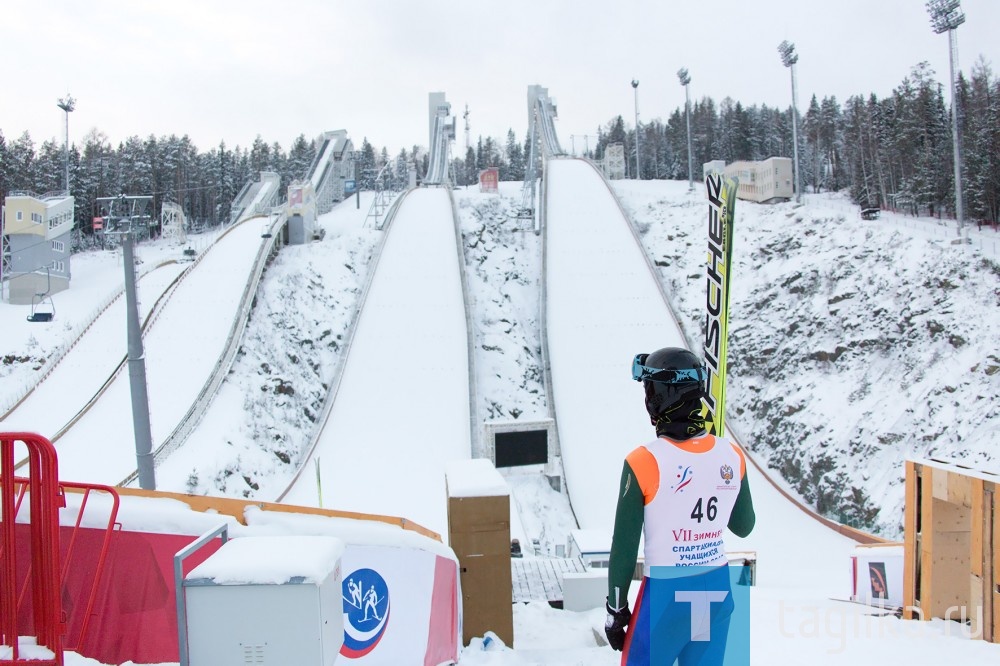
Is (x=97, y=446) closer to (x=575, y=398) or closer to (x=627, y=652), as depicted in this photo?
(x=575, y=398)

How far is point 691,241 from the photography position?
25172 millimetres

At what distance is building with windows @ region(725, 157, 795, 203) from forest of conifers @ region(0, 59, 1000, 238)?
11539 mm

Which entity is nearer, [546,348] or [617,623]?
[617,623]

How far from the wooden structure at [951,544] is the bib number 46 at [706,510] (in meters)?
3.26

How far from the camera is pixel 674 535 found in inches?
102

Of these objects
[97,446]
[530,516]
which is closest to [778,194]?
[530,516]

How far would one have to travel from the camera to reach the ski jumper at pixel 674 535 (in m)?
2.55

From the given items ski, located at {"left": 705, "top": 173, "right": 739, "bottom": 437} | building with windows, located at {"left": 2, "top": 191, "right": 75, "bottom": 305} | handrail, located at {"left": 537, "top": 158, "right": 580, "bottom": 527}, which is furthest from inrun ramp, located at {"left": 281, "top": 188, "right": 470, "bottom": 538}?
building with windows, located at {"left": 2, "top": 191, "right": 75, "bottom": 305}

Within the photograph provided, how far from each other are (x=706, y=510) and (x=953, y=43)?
22697mm

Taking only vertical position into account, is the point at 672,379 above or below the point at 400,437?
above

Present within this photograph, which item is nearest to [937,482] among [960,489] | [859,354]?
[960,489]

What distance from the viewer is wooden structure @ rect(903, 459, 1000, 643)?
4656 mm

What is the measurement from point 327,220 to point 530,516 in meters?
23.2

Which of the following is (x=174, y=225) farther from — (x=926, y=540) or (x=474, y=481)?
(x=926, y=540)
